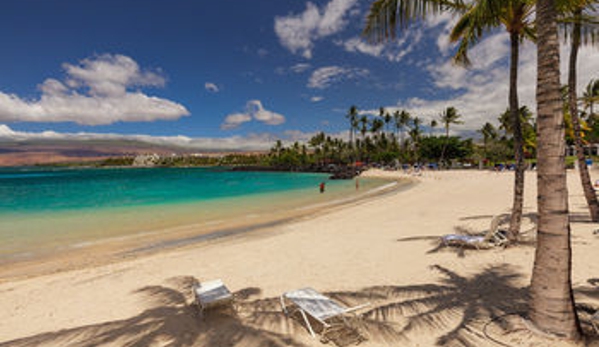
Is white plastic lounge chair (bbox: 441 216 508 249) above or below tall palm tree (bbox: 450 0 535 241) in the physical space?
below

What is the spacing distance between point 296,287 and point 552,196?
462cm

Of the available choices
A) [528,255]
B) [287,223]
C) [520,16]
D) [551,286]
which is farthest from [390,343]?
[287,223]

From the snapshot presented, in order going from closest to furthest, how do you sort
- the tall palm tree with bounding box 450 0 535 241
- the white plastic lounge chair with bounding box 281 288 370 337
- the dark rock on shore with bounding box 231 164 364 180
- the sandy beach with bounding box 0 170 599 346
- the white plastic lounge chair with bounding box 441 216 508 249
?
the white plastic lounge chair with bounding box 281 288 370 337, the sandy beach with bounding box 0 170 599 346, the tall palm tree with bounding box 450 0 535 241, the white plastic lounge chair with bounding box 441 216 508 249, the dark rock on shore with bounding box 231 164 364 180

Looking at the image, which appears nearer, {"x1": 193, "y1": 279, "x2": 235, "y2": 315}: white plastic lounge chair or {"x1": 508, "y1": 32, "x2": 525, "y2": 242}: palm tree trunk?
{"x1": 193, "y1": 279, "x2": 235, "y2": 315}: white plastic lounge chair

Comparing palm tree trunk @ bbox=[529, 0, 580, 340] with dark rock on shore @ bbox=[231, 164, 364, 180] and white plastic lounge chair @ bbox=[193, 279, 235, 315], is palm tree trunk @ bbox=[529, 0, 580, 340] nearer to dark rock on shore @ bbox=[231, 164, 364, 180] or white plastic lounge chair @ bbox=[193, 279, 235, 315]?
white plastic lounge chair @ bbox=[193, 279, 235, 315]

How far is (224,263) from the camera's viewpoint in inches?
310

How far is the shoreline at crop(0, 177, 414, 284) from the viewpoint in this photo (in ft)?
28.9

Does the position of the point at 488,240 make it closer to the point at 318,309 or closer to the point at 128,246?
Result: the point at 318,309

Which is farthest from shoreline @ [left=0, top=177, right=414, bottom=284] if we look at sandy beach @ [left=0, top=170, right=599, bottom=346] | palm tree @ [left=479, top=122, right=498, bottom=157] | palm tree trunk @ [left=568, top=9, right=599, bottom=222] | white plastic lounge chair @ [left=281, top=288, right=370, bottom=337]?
palm tree @ [left=479, top=122, right=498, bottom=157]

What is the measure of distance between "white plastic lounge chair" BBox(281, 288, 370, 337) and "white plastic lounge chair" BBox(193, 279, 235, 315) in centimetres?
104

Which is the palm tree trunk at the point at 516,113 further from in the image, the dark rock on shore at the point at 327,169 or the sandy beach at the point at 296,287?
the dark rock on shore at the point at 327,169

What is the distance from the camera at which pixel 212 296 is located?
4.87 m

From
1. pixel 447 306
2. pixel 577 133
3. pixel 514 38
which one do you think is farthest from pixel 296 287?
pixel 577 133

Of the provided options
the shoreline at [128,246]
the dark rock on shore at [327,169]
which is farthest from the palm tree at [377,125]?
the shoreline at [128,246]
